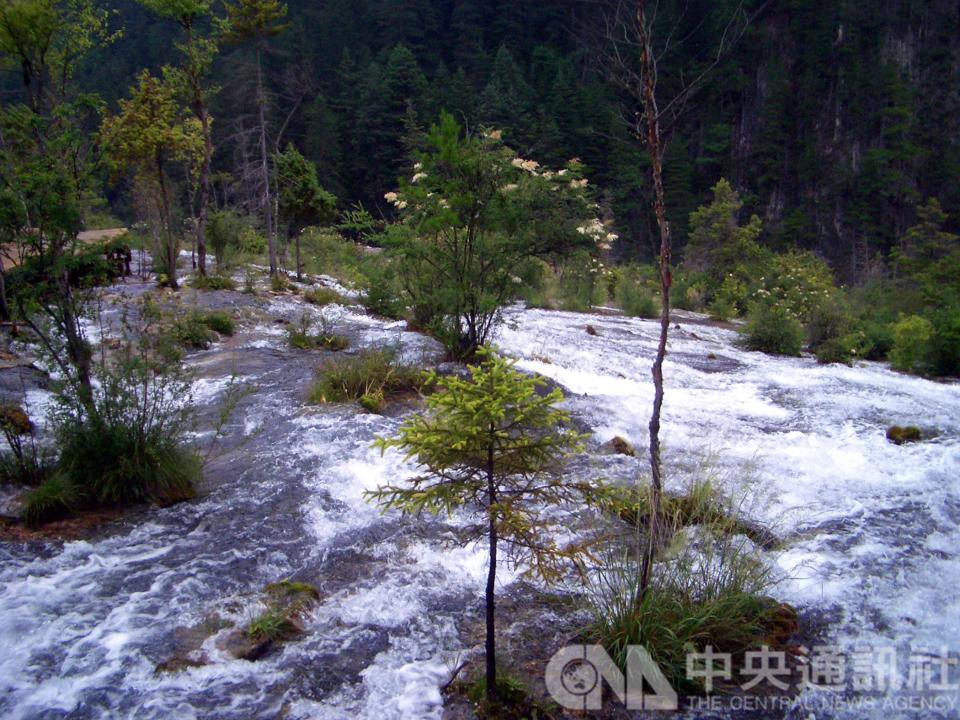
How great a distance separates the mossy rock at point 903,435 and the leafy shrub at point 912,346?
4.77m

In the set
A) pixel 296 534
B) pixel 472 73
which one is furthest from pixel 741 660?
pixel 472 73

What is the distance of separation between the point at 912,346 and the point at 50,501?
12272 mm

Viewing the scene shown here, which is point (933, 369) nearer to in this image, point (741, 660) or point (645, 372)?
point (645, 372)

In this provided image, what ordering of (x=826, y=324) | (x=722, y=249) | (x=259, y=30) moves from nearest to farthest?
(x=826, y=324) → (x=259, y=30) → (x=722, y=249)

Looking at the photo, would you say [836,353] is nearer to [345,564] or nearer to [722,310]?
[722,310]

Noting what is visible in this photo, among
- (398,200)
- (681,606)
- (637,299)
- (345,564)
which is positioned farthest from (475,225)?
(637,299)

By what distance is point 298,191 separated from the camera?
57.8 feet

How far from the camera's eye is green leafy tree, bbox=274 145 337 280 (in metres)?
17.6

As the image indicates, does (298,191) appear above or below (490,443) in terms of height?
above

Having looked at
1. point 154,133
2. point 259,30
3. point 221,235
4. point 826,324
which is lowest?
point 826,324

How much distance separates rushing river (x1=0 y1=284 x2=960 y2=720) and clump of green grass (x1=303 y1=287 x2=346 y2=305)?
704 centimetres

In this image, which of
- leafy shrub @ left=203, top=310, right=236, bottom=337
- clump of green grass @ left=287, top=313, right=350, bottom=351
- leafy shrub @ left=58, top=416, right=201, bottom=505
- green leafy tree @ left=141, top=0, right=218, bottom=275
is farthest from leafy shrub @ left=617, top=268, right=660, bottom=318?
leafy shrub @ left=58, top=416, right=201, bottom=505

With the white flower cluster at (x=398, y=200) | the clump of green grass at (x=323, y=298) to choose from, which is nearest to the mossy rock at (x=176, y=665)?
the white flower cluster at (x=398, y=200)

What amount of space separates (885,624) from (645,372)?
22.1 ft
